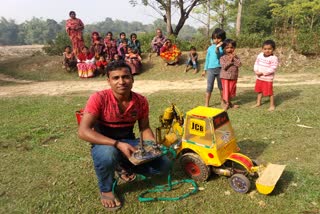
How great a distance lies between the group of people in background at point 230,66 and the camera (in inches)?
245

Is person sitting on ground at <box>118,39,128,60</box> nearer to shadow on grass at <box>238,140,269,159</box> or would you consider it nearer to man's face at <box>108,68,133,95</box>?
shadow on grass at <box>238,140,269,159</box>

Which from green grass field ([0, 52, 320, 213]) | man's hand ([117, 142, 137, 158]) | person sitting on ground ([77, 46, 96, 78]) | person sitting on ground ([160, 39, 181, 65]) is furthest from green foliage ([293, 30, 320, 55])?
man's hand ([117, 142, 137, 158])

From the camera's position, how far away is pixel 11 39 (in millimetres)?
78062

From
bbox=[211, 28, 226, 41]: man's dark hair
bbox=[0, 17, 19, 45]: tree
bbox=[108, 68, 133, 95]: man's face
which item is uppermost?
bbox=[211, 28, 226, 41]: man's dark hair

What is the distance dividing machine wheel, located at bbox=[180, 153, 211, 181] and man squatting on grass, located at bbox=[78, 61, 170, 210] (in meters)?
0.32

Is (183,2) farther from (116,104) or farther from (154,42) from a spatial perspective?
(116,104)

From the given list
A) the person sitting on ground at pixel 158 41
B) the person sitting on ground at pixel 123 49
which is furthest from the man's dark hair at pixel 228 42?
the person sitting on ground at pixel 158 41

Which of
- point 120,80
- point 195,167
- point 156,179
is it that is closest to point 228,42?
point 195,167

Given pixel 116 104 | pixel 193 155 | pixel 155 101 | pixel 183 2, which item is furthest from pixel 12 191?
pixel 183 2

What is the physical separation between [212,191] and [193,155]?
451 mm

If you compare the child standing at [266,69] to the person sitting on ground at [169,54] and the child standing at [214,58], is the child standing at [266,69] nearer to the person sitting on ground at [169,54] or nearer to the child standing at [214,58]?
the child standing at [214,58]

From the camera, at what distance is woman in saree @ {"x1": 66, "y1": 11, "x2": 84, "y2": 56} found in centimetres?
1284

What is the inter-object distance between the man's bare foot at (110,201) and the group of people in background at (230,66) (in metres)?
4.08

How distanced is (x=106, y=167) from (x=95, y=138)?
31 cm
